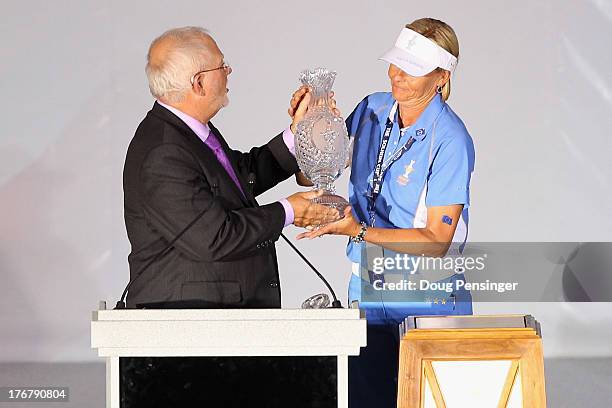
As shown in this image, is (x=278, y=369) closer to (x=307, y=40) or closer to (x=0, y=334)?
(x=307, y=40)

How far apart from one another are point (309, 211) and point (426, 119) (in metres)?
0.51

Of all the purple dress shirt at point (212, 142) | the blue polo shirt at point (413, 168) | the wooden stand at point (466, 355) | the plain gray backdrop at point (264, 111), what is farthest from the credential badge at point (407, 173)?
the plain gray backdrop at point (264, 111)

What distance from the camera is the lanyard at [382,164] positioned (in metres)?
3.41

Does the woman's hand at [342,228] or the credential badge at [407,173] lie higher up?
the credential badge at [407,173]

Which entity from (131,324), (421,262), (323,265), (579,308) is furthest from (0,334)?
(131,324)

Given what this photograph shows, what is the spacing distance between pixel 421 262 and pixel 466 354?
89cm

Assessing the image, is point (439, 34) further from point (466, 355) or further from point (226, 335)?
point (226, 335)

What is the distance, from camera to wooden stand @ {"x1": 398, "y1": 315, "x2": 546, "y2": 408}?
261 centimetres

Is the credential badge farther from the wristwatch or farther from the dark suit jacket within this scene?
the dark suit jacket

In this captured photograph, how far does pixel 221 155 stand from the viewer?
3.22 m

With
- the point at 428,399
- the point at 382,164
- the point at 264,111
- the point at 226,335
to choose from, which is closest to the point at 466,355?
the point at 428,399

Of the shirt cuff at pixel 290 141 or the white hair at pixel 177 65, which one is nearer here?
the white hair at pixel 177 65

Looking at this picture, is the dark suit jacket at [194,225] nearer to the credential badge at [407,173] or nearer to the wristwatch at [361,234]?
the wristwatch at [361,234]

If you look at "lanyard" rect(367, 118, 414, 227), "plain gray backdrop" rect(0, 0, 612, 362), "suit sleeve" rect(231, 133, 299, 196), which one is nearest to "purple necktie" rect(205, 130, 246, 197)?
"suit sleeve" rect(231, 133, 299, 196)
